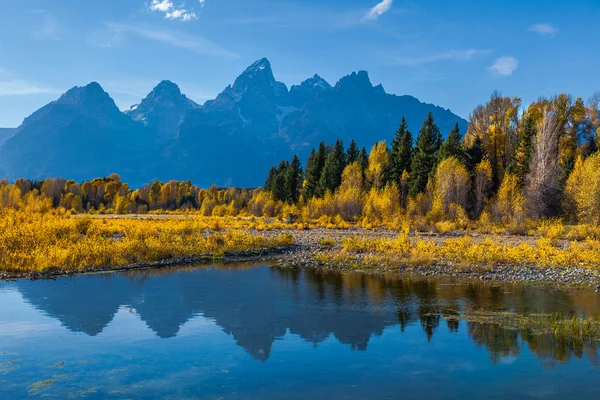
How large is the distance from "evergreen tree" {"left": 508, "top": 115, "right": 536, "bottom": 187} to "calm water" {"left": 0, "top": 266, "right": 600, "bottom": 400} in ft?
122

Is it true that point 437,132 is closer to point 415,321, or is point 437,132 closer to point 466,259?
point 466,259

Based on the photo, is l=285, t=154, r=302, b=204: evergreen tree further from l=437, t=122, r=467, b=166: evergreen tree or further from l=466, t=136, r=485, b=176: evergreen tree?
l=466, t=136, r=485, b=176: evergreen tree

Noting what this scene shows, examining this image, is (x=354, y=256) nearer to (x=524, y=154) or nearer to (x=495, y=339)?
(x=495, y=339)

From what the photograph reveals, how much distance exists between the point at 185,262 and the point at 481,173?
39.4 metres

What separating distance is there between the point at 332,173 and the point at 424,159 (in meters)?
16.8

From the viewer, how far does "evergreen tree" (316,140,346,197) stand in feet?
240

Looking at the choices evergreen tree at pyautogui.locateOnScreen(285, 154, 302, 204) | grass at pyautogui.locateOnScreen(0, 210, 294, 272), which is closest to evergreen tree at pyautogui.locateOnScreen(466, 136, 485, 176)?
grass at pyautogui.locateOnScreen(0, 210, 294, 272)

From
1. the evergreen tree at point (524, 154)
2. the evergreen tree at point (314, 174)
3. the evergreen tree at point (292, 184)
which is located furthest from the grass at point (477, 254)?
the evergreen tree at point (292, 184)

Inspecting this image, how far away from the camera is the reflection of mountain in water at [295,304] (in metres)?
14.4

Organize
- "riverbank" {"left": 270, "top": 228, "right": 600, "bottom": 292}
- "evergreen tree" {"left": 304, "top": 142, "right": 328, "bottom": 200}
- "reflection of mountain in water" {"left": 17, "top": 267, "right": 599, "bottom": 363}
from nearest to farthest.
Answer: "reflection of mountain in water" {"left": 17, "top": 267, "right": 599, "bottom": 363}, "riverbank" {"left": 270, "top": 228, "right": 600, "bottom": 292}, "evergreen tree" {"left": 304, "top": 142, "right": 328, "bottom": 200}

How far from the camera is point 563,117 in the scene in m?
57.4

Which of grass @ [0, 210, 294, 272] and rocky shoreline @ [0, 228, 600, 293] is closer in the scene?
rocky shoreline @ [0, 228, 600, 293]

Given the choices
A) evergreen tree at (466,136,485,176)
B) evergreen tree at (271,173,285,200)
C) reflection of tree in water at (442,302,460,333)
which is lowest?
reflection of tree in water at (442,302,460,333)

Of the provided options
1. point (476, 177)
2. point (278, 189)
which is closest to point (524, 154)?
point (476, 177)
